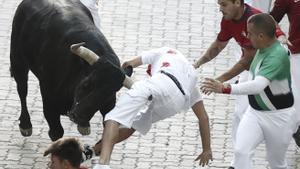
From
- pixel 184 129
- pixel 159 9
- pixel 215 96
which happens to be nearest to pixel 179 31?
pixel 159 9

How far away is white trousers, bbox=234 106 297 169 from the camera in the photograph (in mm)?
9922

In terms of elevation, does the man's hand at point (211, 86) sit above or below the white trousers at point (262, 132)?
above

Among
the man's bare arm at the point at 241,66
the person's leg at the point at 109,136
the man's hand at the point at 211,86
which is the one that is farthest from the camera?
the man's bare arm at the point at 241,66

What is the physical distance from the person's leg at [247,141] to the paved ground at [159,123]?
1.25m

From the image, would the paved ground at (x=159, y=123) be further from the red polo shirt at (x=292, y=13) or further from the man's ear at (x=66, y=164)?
the man's ear at (x=66, y=164)

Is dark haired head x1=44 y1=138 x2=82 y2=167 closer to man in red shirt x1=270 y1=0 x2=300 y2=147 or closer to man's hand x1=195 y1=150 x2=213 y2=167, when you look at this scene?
man's hand x1=195 y1=150 x2=213 y2=167

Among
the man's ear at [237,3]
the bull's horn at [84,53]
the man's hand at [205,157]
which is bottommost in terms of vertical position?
the man's hand at [205,157]

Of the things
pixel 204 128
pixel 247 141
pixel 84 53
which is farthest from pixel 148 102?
pixel 247 141

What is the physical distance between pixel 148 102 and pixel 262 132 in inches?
46.4

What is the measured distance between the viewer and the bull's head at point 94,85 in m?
9.93

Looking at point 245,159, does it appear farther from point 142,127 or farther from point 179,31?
point 179,31

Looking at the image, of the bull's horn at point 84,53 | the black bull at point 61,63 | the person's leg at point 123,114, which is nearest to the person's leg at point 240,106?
the black bull at point 61,63

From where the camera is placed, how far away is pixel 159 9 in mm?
15867

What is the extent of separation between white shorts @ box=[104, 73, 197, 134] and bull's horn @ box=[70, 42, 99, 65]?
1.66 ft
